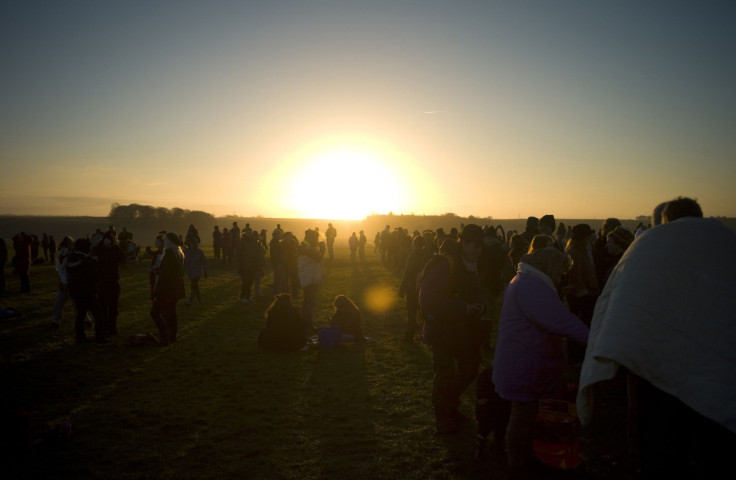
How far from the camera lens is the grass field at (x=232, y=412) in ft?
14.5

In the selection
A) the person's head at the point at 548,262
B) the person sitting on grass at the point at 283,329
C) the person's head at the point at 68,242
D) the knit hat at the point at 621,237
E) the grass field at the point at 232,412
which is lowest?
the grass field at the point at 232,412

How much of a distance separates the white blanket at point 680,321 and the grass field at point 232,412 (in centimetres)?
217

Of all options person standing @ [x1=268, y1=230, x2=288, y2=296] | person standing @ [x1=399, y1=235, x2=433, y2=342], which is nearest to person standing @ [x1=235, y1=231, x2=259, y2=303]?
person standing @ [x1=268, y1=230, x2=288, y2=296]

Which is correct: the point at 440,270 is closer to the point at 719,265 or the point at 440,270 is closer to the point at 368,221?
the point at 719,265

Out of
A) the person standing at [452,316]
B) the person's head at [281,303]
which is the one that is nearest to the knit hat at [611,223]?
the person standing at [452,316]

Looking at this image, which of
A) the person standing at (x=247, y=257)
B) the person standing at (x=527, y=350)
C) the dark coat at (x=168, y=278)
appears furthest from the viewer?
the person standing at (x=247, y=257)

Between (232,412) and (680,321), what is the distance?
538 cm

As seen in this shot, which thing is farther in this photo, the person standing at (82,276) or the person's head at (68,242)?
the person's head at (68,242)

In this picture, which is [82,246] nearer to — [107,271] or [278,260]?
[107,271]

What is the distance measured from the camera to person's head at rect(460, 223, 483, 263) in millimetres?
4836

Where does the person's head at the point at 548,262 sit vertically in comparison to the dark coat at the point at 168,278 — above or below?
above

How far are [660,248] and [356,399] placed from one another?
4950 mm

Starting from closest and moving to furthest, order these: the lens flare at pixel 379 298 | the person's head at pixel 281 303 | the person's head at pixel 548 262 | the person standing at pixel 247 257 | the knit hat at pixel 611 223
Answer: the person's head at pixel 548 262 → the knit hat at pixel 611 223 → the person's head at pixel 281 303 → the person standing at pixel 247 257 → the lens flare at pixel 379 298

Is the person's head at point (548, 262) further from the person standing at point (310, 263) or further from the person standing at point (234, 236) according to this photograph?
the person standing at point (234, 236)
